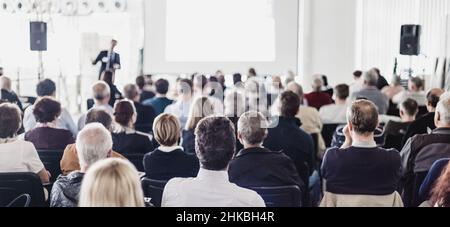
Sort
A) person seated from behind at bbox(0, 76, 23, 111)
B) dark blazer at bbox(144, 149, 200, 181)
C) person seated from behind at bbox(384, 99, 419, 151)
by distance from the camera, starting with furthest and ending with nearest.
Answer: person seated from behind at bbox(0, 76, 23, 111), person seated from behind at bbox(384, 99, 419, 151), dark blazer at bbox(144, 149, 200, 181)

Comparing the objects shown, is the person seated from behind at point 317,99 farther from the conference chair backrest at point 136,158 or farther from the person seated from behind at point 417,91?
the conference chair backrest at point 136,158

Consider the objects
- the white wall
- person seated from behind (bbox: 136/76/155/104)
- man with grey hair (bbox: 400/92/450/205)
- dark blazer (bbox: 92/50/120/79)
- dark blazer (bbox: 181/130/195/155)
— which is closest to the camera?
man with grey hair (bbox: 400/92/450/205)

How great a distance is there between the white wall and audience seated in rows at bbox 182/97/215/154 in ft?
23.9

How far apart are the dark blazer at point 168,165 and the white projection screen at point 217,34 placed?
81.4 inches

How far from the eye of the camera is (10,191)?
9.74ft

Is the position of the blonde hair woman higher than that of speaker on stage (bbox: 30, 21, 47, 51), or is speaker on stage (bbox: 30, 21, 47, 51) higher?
speaker on stage (bbox: 30, 21, 47, 51)

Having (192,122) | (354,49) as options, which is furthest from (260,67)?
(354,49)

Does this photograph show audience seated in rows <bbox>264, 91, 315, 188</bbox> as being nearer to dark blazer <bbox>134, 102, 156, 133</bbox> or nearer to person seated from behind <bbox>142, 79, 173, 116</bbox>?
dark blazer <bbox>134, 102, 156, 133</bbox>

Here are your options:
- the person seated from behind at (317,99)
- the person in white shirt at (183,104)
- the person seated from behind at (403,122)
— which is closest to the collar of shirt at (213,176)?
the person seated from behind at (403,122)

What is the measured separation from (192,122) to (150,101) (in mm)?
2082

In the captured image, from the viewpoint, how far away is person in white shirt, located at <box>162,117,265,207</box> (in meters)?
2.39

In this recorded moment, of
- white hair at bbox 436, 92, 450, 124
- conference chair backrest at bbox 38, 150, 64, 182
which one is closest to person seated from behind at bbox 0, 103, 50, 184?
conference chair backrest at bbox 38, 150, 64, 182

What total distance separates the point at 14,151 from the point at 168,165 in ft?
3.05

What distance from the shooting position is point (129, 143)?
4023 mm
